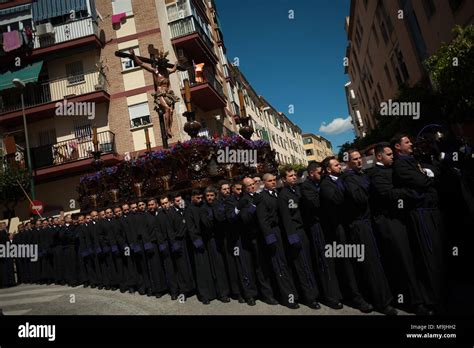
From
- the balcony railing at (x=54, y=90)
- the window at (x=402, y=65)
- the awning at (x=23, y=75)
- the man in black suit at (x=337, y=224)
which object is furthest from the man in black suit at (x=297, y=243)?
the awning at (x=23, y=75)

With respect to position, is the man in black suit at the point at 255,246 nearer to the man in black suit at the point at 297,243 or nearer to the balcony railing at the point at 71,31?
the man in black suit at the point at 297,243

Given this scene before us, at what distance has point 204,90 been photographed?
20656 mm

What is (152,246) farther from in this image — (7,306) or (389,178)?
(389,178)

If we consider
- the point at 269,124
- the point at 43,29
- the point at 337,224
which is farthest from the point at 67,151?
the point at 269,124

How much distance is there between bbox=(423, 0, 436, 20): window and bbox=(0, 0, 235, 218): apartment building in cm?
1184

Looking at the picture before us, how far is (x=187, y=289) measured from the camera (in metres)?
→ 6.55

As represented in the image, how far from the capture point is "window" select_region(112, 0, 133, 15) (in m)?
21.4

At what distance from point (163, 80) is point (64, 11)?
544 inches

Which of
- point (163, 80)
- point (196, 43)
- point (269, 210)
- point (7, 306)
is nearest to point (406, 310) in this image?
point (269, 210)

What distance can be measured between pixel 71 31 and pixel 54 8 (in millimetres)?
1779

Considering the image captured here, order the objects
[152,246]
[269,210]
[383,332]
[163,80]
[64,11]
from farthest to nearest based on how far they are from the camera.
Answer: [64,11], [163,80], [152,246], [269,210], [383,332]

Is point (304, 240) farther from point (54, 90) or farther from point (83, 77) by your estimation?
point (54, 90)

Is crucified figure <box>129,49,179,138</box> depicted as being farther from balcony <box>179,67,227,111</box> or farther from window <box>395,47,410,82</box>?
window <box>395,47,410,82</box>

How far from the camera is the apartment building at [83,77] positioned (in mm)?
19891
